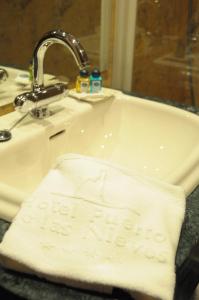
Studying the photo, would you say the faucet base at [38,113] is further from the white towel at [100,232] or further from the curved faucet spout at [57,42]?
the white towel at [100,232]

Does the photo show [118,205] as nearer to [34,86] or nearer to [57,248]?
[57,248]

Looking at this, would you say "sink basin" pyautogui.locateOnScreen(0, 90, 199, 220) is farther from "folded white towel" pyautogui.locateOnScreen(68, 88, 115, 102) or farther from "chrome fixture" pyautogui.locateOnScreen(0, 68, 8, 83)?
"chrome fixture" pyautogui.locateOnScreen(0, 68, 8, 83)

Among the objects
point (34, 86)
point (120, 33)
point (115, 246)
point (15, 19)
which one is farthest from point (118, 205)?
point (120, 33)

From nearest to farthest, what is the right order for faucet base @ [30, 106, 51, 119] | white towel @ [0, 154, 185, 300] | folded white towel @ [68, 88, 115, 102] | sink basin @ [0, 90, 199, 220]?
white towel @ [0, 154, 185, 300] → sink basin @ [0, 90, 199, 220] → faucet base @ [30, 106, 51, 119] → folded white towel @ [68, 88, 115, 102]

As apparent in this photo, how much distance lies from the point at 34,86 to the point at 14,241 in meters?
0.50

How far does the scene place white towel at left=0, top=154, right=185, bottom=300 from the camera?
18.9 inches

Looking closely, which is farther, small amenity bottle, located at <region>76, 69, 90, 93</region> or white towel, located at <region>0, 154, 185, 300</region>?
small amenity bottle, located at <region>76, 69, 90, 93</region>

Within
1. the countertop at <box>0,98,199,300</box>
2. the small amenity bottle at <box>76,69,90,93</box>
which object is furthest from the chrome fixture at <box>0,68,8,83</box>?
the countertop at <box>0,98,199,300</box>

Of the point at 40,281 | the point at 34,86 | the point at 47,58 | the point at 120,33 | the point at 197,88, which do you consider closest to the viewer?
the point at 40,281

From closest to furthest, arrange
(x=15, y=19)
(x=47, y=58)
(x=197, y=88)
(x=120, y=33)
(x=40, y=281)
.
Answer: (x=40, y=281) < (x=15, y=19) < (x=47, y=58) < (x=120, y=33) < (x=197, y=88)

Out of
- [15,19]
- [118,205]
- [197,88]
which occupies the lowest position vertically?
[197,88]

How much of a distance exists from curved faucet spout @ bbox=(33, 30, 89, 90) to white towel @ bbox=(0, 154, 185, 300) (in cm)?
34

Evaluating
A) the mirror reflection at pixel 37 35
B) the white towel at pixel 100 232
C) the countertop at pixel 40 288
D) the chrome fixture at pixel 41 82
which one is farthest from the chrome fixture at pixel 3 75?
the countertop at pixel 40 288

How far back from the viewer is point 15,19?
1050 millimetres
